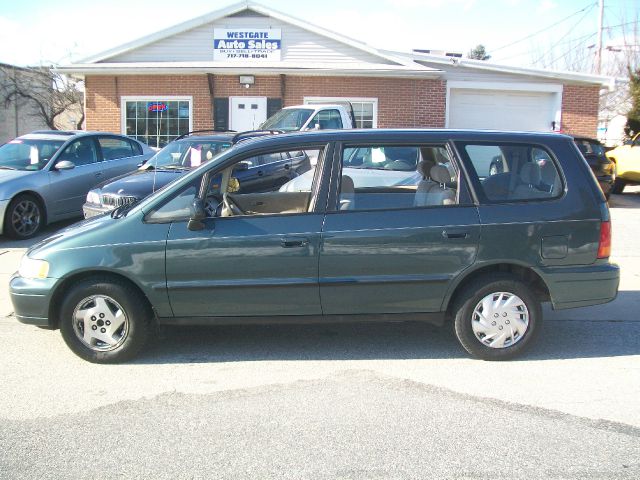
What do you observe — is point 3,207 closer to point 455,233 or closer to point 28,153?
point 28,153

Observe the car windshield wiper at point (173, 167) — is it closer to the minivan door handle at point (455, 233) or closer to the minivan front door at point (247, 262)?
the minivan front door at point (247, 262)

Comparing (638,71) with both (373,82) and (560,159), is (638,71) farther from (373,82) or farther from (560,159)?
(560,159)

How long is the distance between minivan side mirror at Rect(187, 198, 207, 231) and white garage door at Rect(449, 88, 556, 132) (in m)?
14.6

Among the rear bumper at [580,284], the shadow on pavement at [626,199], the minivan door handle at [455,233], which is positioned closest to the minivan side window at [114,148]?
the minivan door handle at [455,233]

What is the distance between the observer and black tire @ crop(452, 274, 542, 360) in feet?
15.8

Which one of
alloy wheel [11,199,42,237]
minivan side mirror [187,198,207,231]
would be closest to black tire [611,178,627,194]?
alloy wheel [11,199,42,237]

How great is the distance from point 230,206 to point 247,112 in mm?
13130

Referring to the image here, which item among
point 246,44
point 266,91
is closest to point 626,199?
point 266,91

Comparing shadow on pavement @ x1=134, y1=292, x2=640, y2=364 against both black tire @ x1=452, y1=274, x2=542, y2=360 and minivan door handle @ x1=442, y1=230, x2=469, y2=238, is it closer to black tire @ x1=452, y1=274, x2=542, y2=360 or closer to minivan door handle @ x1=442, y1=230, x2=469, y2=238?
black tire @ x1=452, y1=274, x2=542, y2=360

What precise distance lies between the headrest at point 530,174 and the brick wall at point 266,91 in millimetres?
12850

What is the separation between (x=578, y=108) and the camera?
18.2 meters

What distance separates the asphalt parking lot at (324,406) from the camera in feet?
11.3

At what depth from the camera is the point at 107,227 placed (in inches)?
189

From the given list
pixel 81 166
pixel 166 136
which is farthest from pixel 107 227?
pixel 166 136
